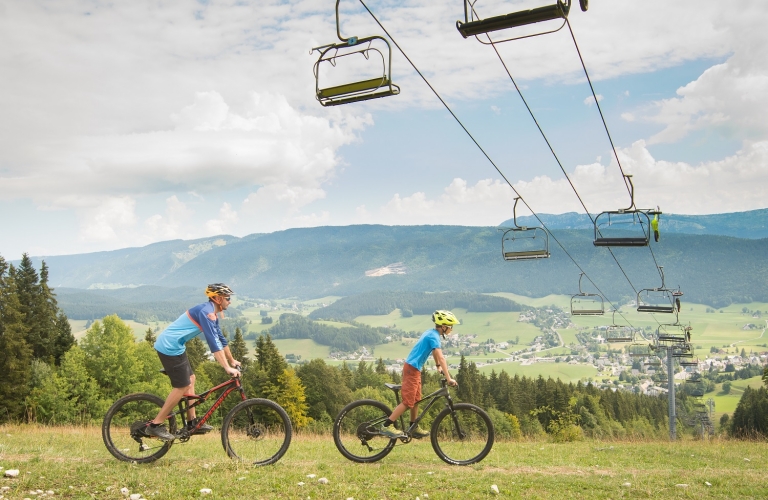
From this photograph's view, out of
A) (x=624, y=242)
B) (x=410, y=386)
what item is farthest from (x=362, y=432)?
(x=624, y=242)

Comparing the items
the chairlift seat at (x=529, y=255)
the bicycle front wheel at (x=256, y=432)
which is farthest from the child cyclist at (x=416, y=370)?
the chairlift seat at (x=529, y=255)

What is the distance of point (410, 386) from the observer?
30.2ft

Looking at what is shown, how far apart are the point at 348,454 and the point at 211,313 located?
310 cm

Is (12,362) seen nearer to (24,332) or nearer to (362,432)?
(24,332)

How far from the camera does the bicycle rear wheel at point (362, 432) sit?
9367 millimetres

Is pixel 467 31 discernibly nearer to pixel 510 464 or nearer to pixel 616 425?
pixel 510 464

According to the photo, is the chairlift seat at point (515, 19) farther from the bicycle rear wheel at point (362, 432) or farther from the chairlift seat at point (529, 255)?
the chairlift seat at point (529, 255)

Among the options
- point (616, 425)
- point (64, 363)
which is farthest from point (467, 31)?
point (616, 425)

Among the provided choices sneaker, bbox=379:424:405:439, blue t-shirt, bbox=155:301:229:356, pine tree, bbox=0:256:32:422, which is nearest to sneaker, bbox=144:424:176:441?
blue t-shirt, bbox=155:301:229:356

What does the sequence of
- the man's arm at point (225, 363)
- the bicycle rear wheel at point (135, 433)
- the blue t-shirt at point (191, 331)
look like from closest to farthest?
the blue t-shirt at point (191, 331) < the man's arm at point (225, 363) < the bicycle rear wheel at point (135, 433)

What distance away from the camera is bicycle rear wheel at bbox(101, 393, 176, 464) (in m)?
8.41

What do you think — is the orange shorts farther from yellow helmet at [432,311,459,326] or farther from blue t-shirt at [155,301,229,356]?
blue t-shirt at [155,301,229,356]

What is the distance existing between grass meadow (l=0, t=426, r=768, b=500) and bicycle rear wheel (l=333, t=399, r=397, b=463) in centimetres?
23

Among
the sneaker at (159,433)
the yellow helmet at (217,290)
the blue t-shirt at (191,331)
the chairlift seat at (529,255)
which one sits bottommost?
the sneaker at (159,433)
